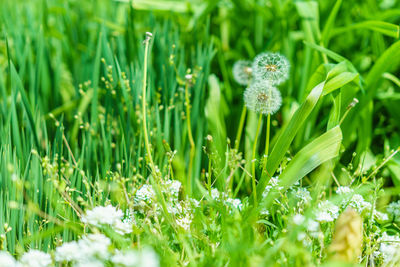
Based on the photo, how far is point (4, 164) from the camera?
46.3 inches

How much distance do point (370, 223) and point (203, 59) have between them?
85 cm

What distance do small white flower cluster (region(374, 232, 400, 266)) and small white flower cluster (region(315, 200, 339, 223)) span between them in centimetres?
14

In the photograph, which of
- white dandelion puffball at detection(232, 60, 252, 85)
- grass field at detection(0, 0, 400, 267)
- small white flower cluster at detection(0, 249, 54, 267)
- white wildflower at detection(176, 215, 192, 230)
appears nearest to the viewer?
small white flower cluster at detection(0, 249, 54, 267)

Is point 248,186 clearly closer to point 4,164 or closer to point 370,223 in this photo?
point 370,223

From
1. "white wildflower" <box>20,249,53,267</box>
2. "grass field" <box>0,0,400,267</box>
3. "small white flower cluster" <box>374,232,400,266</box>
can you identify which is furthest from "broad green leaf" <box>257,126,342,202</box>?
"white wildflower" <box>20,249,53,267</box>

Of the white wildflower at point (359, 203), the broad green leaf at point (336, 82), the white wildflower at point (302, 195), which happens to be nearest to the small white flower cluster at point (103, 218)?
the white wildflower at point (302, 195)

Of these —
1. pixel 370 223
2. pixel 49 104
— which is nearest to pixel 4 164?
pixel 49 104

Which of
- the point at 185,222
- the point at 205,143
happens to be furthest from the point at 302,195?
the point at 205,143

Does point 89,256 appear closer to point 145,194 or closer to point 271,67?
point 145,194

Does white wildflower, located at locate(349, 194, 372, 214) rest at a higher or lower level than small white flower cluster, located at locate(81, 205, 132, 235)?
lower

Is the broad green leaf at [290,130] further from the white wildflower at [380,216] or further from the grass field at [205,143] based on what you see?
the white wildflower at [380,216]

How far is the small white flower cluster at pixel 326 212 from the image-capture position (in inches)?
37.0

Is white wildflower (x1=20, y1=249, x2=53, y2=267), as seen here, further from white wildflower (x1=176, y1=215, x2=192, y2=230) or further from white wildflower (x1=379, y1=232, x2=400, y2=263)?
white wildflower (x1=379, y1=232, x2=400, y2=263)

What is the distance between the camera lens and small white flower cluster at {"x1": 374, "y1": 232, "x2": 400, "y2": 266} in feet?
3.24
